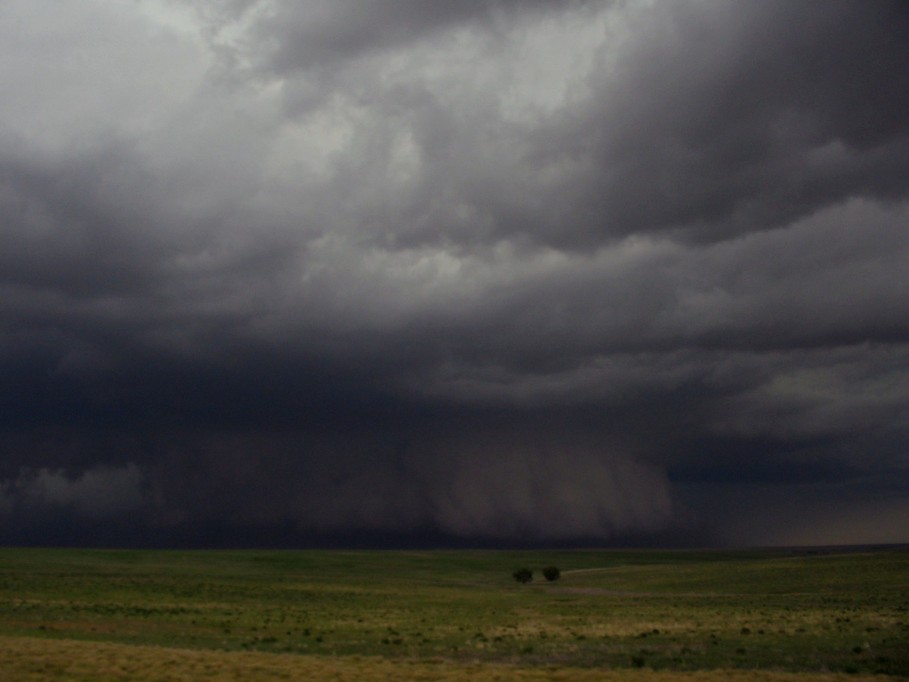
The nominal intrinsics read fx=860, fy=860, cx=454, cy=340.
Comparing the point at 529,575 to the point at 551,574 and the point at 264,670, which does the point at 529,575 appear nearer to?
the point at 551,574

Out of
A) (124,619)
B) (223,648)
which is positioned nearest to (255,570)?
(124,619)

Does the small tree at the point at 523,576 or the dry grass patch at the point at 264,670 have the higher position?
the dry grass patch at the point at 264,670

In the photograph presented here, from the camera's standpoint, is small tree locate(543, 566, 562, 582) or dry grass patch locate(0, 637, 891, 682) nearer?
dry grass patch locate(0, 637, 891, 682)

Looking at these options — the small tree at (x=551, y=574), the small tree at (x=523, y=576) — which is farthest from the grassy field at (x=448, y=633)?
the small tree at (x=551, y=574)

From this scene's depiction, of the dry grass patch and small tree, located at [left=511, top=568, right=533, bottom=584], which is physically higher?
the dry grass patch

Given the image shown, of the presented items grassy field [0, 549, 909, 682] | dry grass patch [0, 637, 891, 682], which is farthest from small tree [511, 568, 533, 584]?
dry grass patch [0, 637, 891, 682]

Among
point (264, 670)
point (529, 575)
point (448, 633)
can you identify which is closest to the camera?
point (264, 670)

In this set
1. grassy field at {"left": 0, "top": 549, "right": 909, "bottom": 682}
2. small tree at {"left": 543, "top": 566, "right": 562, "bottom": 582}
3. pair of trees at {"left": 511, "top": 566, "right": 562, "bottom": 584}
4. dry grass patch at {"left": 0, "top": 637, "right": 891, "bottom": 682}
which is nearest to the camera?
dry grass patch at {"left": 0, "top": 637, "right": 891, "bottom": 682}

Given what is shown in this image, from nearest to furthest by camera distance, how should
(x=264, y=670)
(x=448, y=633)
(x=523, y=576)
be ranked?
(x=264, y=670) → (x=448, y=633) → (x=523, y=576)

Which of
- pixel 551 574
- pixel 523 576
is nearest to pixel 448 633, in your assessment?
pixel 523 576

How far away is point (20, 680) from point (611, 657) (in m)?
22.3

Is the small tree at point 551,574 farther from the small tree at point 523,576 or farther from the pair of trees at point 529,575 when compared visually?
the small tree at point 523,576

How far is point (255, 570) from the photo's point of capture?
537 ft

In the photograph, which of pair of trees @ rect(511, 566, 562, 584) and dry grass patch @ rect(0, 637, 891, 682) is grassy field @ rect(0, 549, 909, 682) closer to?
dry grass patch @ rect(0, 637, 891, 682)
